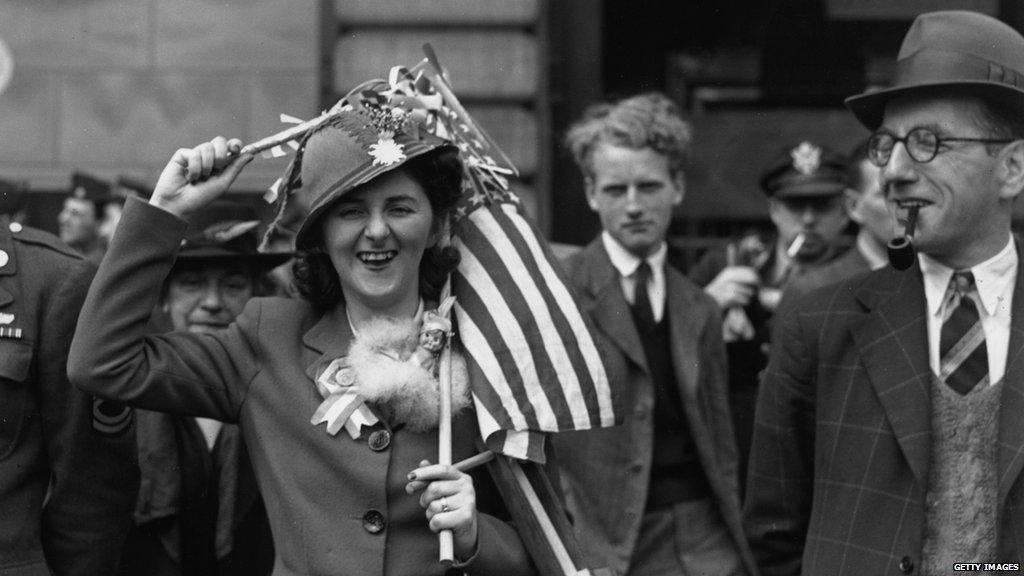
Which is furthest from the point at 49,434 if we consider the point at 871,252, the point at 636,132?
the point at 871,252

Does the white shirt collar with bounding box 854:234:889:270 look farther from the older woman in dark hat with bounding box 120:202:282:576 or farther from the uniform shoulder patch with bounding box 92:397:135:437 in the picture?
the uniform shoulder patch with bounding box 92:397:135:437

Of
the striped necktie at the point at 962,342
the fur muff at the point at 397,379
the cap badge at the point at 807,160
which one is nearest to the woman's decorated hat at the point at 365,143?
the fur muff at the point at 397,379

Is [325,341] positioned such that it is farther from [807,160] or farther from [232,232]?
[807,160]

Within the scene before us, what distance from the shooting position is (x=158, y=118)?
9102mm

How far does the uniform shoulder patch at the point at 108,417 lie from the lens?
4.35 metres

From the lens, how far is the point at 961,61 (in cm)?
444

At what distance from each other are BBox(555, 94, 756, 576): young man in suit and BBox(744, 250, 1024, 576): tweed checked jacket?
43.8 inches

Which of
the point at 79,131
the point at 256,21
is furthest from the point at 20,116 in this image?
the point at 256,21

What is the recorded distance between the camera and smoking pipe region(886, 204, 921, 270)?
4.30m

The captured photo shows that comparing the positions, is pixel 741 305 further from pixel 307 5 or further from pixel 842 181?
pixel 307 5

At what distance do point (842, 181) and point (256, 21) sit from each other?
11.8 feet

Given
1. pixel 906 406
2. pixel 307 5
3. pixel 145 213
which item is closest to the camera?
pixel 145 213

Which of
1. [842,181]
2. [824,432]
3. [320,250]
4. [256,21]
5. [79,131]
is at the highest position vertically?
[256,21]

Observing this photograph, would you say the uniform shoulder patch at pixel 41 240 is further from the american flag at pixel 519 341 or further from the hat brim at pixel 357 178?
the american flag at pixel 519 341
